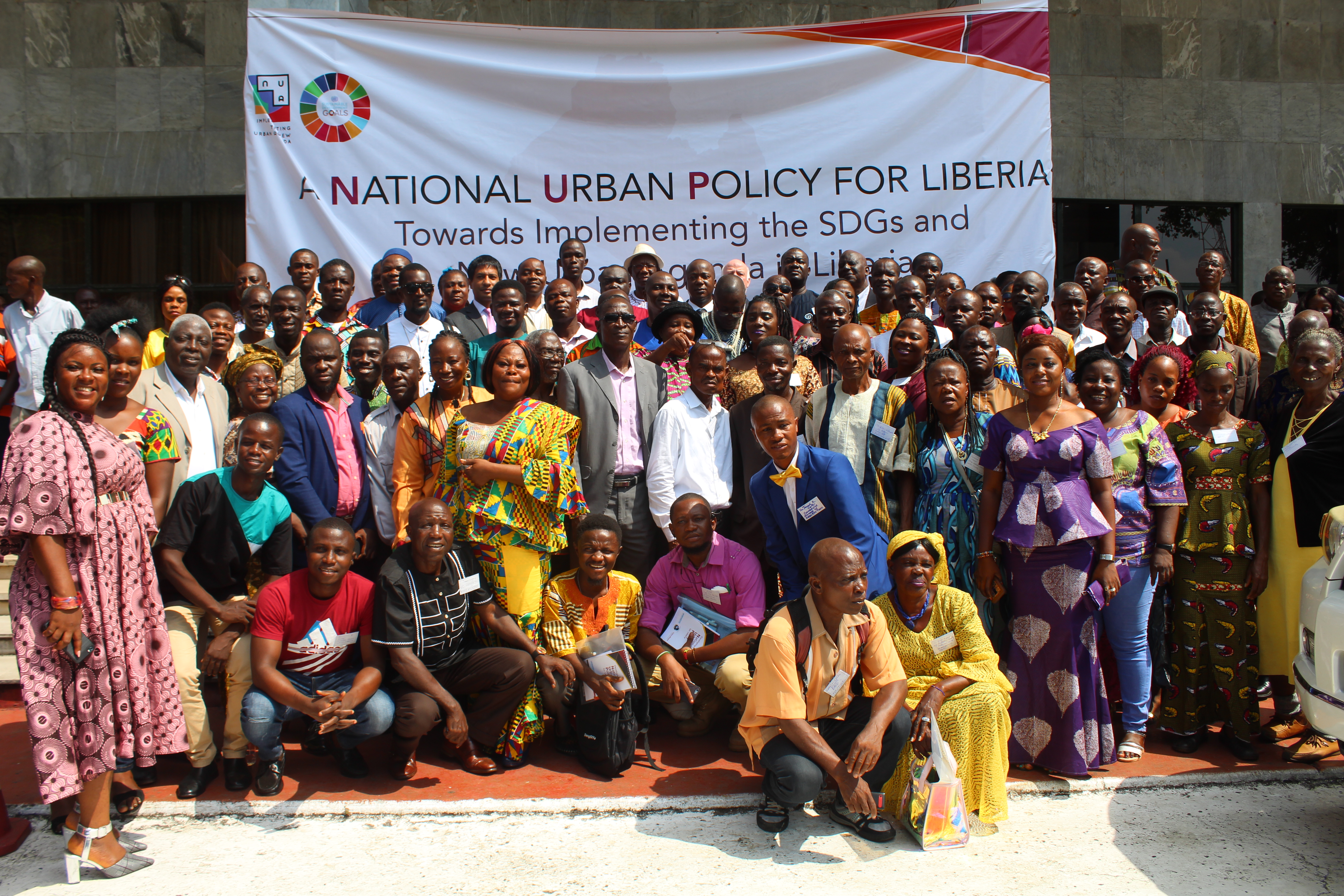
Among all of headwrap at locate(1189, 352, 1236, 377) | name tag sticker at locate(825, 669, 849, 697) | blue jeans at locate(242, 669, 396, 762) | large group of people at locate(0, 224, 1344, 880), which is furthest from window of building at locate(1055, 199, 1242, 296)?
blue jeans at locate(242, 669, 396, 762)

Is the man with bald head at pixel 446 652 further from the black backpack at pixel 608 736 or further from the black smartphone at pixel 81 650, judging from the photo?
the black smartphone at pixel 81 650

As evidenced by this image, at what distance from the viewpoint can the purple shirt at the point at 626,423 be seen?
5062mm

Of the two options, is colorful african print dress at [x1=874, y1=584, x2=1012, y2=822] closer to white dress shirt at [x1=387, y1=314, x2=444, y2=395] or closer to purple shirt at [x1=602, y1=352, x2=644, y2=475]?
purple shirt at [x1=602, y1=352, x2=644, y2=475]

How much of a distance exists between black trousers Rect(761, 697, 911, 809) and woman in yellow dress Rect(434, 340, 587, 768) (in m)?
1.32

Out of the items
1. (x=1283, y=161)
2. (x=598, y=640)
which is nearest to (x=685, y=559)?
(x=598, y=640)

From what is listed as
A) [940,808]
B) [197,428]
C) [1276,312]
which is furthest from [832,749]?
[1276,312]

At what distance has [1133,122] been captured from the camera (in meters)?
9.91

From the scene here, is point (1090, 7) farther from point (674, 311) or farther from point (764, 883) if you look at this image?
point (764, 883)

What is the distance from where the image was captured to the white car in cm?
340

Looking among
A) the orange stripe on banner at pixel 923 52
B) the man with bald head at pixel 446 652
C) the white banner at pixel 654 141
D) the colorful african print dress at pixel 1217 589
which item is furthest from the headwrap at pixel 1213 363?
the orange stripe on banner at pixel 923 52

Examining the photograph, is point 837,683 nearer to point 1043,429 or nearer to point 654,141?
point 1043,429

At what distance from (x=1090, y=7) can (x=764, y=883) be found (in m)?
9.73

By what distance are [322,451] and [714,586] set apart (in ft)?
6.68

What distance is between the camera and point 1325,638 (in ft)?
11.4
